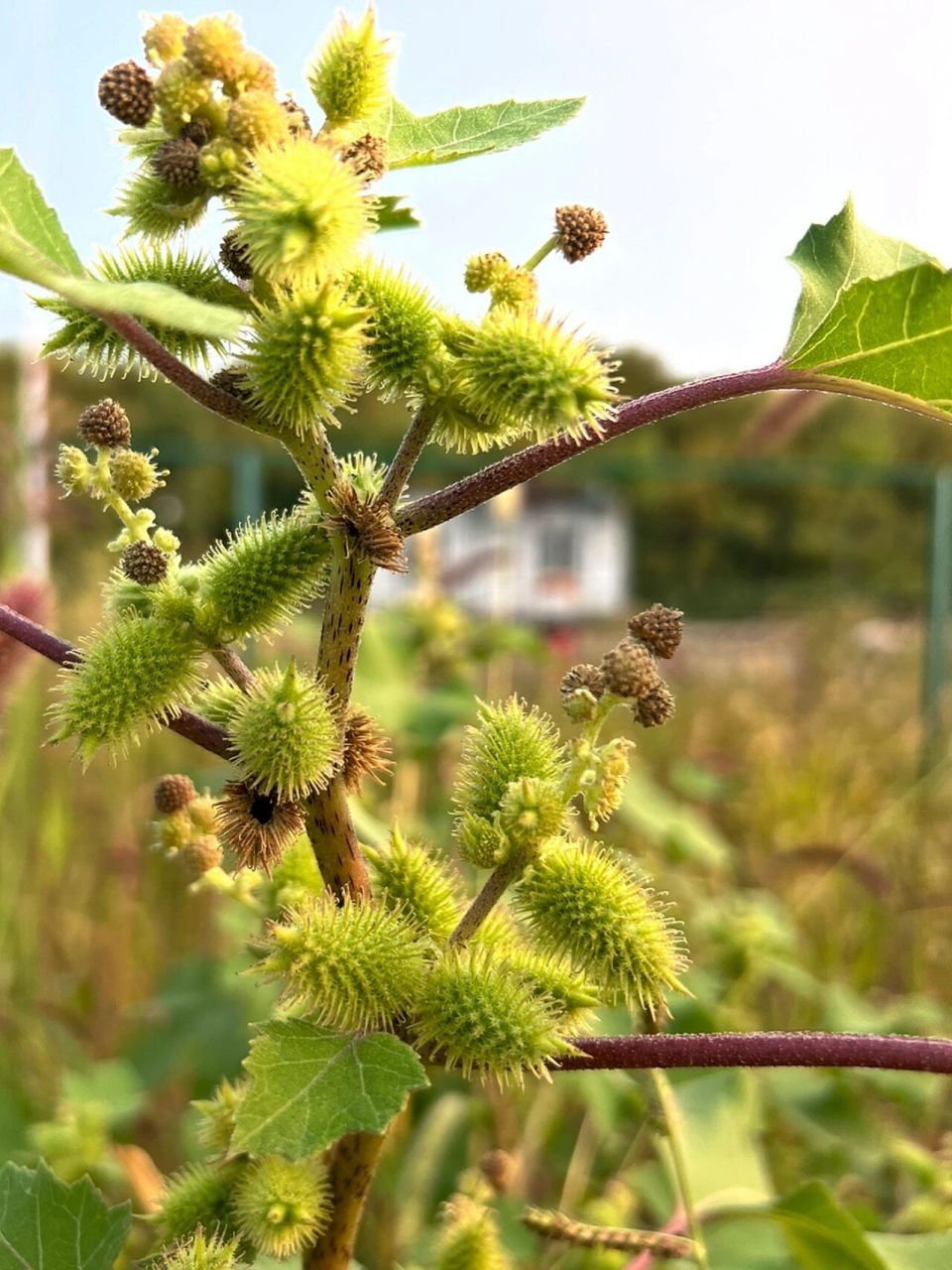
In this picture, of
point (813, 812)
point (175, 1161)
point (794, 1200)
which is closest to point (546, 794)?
point (794, 1200)

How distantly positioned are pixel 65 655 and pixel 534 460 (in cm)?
35

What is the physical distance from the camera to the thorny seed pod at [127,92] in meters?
0.78

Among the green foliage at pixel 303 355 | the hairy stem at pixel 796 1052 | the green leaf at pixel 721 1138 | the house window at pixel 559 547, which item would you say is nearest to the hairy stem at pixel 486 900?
the hairy stem at pixel 796 1052

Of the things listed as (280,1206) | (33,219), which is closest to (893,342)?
(33,219)

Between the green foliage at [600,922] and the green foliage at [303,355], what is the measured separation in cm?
35

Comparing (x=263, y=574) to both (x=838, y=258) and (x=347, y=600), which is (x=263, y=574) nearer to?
(x=347, y=600)

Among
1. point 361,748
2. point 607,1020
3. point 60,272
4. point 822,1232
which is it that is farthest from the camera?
point 607,1020

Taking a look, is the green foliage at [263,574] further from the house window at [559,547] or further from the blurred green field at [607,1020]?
the house window at [559,547]

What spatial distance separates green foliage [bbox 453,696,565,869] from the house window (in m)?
35.7

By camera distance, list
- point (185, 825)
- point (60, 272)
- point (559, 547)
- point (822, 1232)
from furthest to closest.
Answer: point (559, 547), point (822, 1232), point (185, 825), point (60, 272)

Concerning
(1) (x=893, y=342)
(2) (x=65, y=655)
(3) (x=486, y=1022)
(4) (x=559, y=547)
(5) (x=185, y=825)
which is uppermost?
(4) (x=559, y=547)

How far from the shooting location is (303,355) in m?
0.71

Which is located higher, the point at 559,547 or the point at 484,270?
the point at 559,547

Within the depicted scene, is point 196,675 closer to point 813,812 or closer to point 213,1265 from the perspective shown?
point 213,1265
